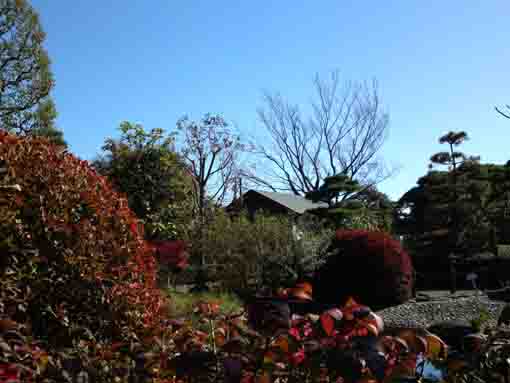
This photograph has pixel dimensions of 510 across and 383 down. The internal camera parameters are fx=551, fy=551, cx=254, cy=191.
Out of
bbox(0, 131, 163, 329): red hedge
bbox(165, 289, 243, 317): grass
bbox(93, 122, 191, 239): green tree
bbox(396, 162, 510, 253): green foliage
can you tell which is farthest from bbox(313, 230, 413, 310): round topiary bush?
bbox(396, 162, 510, 253): green foliage

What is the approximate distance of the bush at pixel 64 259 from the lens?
240cm

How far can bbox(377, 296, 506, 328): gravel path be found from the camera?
374 inches

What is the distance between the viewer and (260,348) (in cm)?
214

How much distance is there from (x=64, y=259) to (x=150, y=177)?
34.6 feet

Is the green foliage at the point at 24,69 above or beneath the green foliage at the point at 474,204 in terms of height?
above

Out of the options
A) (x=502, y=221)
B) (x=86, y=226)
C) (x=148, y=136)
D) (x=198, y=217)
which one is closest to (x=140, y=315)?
(x=86, y=226)

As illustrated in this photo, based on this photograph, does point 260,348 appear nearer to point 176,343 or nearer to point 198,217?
point 176,343

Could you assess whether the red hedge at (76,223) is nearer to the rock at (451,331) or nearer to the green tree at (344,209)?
the rock at (451,331)

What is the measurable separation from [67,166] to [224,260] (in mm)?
10073


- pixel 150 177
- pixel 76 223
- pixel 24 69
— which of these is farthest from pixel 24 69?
pixel 76 223

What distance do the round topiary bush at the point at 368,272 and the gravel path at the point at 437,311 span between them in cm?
31

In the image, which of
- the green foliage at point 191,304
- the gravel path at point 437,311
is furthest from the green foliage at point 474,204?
the green foliage at point 191,304

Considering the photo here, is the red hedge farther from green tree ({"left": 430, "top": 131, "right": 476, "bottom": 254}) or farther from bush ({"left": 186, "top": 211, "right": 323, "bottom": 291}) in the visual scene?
green tree ({"left": 430, "top": 131, "right": 476, "bottom": 254})

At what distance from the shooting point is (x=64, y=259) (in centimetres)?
254
